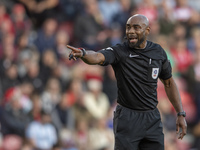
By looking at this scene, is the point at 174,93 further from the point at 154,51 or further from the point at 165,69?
the point at 154,51

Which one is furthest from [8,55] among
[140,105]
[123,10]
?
[140,105]

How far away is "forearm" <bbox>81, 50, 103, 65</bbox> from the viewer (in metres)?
4.91

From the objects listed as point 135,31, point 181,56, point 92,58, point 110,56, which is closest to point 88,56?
point 92,58

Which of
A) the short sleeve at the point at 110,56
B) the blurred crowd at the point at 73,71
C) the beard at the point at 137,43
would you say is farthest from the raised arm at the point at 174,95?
the blurred crowd at the point at 73,71

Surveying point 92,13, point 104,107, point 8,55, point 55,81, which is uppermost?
point 92,13

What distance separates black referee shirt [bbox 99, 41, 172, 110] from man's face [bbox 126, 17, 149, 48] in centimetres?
12

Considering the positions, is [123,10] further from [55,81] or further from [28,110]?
[28,110]

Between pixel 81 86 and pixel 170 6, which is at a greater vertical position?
pixel 170 6

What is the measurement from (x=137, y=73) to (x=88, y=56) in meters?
0.81

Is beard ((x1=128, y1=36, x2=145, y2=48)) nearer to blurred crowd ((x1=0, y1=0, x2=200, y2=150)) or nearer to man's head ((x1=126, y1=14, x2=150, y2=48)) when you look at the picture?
man's head ((x1=126, y1=14, x2=150, y2=48))

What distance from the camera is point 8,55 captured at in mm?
9945

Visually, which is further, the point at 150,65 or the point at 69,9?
the point at 69,9

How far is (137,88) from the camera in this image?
549 centimetres

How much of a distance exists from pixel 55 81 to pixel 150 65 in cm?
498
